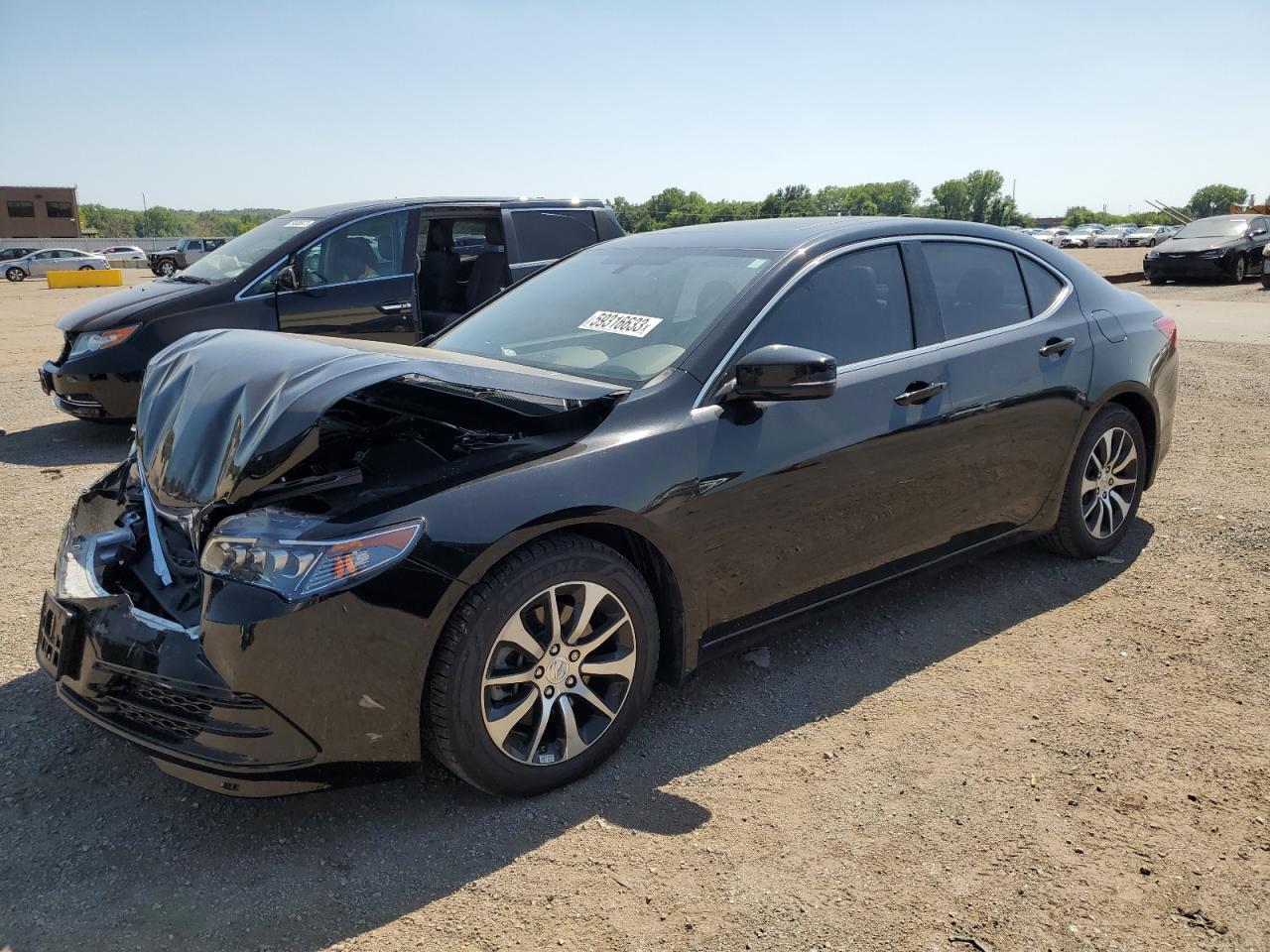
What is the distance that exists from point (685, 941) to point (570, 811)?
609 millimetres

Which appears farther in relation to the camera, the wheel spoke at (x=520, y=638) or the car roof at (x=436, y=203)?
the car roof at (x=436, y=203)

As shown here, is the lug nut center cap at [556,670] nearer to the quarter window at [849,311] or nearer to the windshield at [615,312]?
the windshield at [615,312]

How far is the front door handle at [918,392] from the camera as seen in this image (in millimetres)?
3645

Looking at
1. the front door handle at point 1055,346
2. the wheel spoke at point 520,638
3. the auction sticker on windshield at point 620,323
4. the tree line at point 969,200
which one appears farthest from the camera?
the tree line at point 969,200

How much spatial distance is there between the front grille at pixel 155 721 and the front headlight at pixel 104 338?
5457 millimetres

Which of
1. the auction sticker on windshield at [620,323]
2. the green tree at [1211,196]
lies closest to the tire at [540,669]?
the auction sticker on windshield at [620,323]

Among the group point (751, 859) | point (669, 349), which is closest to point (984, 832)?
point (751, 859)

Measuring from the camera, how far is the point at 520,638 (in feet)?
8.95

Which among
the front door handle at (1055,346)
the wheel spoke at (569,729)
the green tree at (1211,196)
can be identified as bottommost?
the wheel spoke at (569,729)

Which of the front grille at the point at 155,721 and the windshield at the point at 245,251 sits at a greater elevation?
the windshield at the point at 245,251

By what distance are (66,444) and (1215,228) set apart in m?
23.1

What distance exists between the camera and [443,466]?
270 cm

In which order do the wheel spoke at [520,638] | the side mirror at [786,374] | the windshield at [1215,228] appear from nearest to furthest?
1. the wheel spoke at [520,638]
2. the side mirror at [786,374]
3. the windshield at [1215,228]

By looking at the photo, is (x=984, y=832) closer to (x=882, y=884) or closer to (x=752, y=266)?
(x=882, y=884)
